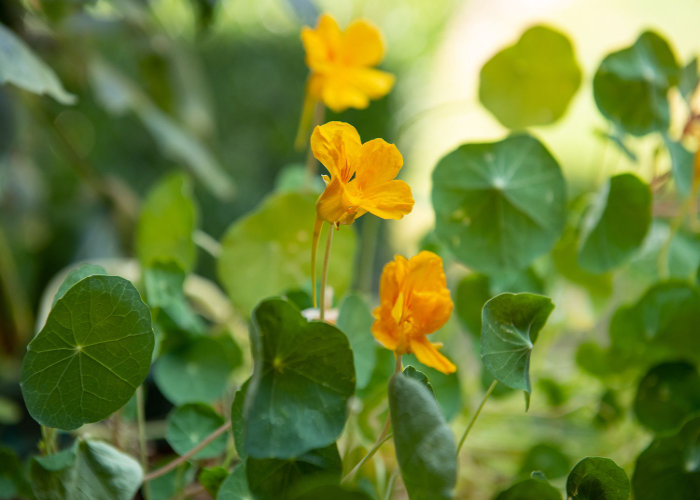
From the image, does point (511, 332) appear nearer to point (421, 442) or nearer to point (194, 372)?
point (421, 442)

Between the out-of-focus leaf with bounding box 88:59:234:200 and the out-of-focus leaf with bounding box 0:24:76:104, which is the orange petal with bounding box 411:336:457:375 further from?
the out-of-focus leaf with bounding box 88:59:234:200

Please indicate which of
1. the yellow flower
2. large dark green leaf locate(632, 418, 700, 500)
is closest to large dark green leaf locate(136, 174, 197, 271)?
the yellow flower

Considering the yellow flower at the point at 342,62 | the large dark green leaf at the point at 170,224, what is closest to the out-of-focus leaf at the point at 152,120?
the large dark green leaf at the point at 170,224

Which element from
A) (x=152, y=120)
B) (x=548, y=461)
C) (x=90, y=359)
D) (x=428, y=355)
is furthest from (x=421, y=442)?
(x=152, y=120)

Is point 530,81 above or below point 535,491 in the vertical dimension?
above

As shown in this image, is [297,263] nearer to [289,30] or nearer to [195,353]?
[195,353]

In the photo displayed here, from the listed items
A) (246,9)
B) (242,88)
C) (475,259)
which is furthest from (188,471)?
(246,9)

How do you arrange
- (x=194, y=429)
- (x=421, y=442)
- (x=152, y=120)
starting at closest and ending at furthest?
(x=421, y=442)
(x=194, y=429)
(x=152, y=120)
